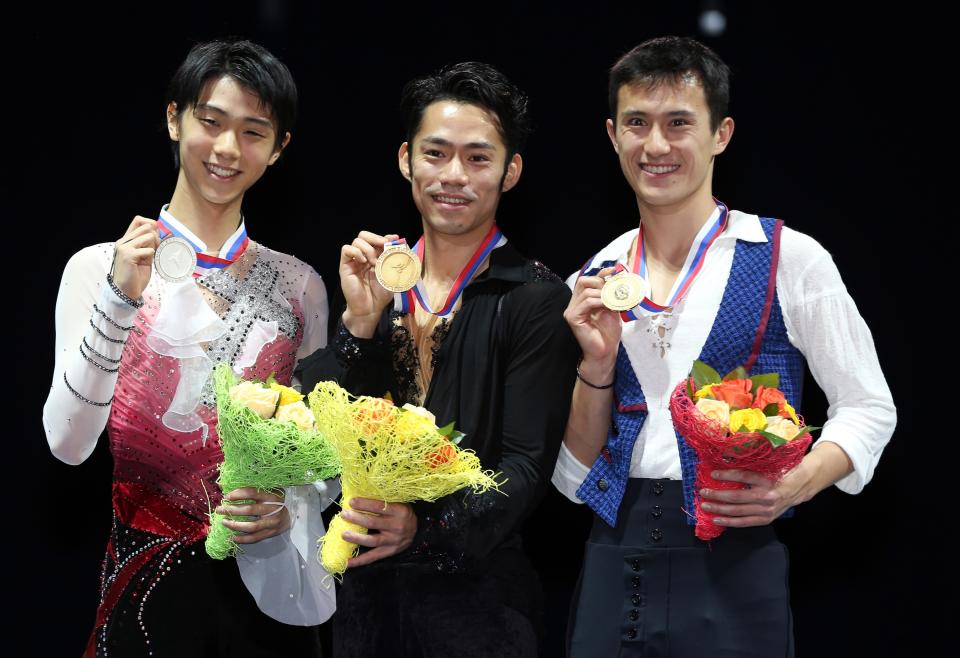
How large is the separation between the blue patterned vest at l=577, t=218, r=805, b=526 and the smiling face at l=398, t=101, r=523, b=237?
635mm

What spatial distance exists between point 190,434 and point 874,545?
7.64ft

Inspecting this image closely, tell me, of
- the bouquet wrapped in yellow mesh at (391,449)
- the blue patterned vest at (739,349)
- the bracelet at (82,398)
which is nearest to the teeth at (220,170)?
the bracelet at (82,398)

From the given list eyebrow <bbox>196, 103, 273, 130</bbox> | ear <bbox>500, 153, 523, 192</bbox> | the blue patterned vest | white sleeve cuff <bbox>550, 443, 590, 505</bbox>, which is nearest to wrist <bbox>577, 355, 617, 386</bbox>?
the blue patterned vest

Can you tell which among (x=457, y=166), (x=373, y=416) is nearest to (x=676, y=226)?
(x=457, y=166)

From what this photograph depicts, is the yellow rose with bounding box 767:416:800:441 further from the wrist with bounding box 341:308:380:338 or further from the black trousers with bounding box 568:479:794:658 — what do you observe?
the wrist with bounding box 341:308:380:338

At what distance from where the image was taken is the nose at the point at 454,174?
3.17m

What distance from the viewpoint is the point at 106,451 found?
15.1 feet

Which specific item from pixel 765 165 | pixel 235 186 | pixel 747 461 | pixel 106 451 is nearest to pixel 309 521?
pixel 235 186

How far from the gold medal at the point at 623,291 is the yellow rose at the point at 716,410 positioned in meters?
0.36

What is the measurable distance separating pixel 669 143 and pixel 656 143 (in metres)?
0.04

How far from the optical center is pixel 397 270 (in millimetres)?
3082

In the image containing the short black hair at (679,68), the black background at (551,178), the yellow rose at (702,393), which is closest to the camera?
the yellow rose at (702,393)

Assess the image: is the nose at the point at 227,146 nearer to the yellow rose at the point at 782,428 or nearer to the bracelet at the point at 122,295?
the bracelet at the point at 122,295

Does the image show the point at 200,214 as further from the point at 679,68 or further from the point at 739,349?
the point at 739,349
